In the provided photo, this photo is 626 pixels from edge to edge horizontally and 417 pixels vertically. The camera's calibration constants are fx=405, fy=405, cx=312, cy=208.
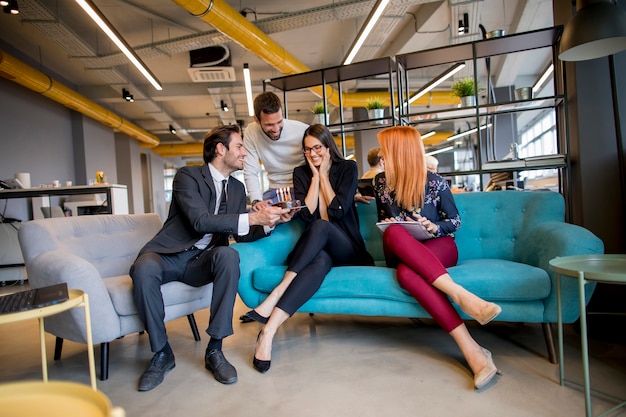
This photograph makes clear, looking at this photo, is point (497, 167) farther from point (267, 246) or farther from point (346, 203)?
point (267, 246)

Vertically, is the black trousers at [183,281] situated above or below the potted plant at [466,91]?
below

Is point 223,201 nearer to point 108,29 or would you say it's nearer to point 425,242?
point 425,242

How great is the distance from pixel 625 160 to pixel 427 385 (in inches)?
69.3

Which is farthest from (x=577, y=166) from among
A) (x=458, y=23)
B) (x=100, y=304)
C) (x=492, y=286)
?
(x=458, y=23)

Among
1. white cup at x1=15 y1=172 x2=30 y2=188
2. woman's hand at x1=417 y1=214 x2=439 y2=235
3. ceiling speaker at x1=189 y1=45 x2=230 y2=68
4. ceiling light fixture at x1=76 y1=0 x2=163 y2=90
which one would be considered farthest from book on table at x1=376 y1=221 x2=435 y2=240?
ceiling speaker at x1=189 y1=45 x2=230 y2=68

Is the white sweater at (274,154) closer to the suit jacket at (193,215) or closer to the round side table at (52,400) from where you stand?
the suit jacket at (193,215)

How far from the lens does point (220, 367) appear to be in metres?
1.90

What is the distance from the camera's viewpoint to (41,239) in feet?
7.09

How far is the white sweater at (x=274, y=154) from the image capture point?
2883mm

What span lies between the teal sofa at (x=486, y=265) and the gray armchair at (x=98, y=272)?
1.36 ft

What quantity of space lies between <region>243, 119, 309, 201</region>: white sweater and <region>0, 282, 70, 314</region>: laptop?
163cm

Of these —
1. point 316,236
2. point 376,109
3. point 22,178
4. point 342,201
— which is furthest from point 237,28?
point 316,236

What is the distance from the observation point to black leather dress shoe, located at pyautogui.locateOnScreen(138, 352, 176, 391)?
1843 millimetres

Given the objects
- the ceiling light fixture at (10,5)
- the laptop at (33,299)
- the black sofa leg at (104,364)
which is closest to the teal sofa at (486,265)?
the black sofa leg at (104,364)
